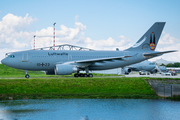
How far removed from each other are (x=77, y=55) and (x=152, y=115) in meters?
20.4

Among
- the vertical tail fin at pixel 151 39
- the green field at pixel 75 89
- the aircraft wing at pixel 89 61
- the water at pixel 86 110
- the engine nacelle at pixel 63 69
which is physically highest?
the vertical tail fin at pixel 151 39

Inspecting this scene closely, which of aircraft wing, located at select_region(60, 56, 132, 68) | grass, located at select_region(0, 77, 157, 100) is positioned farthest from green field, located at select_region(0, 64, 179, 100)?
aircraft wing, located at select_region(60, 56, 132, 68)

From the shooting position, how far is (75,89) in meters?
25.1

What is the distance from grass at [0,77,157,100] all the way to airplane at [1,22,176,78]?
19.2 ft

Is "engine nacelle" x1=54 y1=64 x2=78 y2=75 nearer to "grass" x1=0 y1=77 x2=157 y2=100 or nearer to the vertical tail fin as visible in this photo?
"grass" x1=0 y1=77 x2=157 y2=100

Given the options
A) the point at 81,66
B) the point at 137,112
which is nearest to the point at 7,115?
the point at 137,112

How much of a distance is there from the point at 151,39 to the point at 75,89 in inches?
763

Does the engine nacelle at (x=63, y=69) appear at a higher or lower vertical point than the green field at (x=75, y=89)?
higher

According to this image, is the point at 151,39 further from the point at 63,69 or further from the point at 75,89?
the point at 75,89

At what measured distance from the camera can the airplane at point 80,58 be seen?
1294 inches

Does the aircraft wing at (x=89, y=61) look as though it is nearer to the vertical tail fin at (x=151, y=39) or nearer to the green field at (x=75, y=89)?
the vertical tail fin at (x=151, y=39)

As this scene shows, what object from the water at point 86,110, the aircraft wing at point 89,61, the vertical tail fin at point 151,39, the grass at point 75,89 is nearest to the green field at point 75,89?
the grass at point 75,89

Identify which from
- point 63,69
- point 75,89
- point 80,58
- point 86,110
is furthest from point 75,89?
point 80,58

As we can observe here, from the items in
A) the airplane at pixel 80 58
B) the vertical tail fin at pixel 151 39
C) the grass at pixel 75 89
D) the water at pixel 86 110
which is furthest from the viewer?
the vertical tail fin at pixel 151 39
